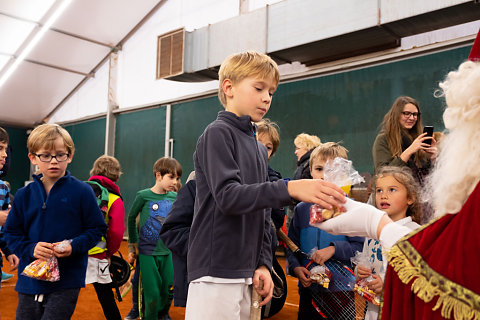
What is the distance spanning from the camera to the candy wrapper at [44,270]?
214cm

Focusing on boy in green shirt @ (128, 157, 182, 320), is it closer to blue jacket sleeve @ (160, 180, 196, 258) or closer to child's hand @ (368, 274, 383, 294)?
blue jacket sleeve @ (160, 180, 196, 258)

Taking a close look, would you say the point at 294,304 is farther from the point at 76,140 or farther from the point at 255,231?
the point at 76,140

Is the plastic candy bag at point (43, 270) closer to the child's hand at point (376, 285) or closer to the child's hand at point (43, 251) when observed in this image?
the child's hand at point (43, 251)

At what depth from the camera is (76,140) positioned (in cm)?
1341

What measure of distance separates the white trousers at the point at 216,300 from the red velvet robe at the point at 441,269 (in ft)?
1.96

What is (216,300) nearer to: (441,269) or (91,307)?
(441,269)

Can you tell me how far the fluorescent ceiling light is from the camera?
10851mm

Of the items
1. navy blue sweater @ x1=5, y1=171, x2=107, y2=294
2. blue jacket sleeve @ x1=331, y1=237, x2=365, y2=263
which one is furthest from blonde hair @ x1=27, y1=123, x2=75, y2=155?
blue jacket sleeve @ x1=331, y1=237, x2=365, y2=263

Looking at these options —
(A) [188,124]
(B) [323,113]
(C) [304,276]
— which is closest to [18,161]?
(A) [188,124]

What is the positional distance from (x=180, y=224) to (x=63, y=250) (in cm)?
67

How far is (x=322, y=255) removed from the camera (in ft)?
8.64

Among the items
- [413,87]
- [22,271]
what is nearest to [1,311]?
[22,271]

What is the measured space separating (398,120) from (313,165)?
90cm

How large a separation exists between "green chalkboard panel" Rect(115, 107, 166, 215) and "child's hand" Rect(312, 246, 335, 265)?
8.53 meters
